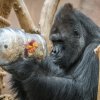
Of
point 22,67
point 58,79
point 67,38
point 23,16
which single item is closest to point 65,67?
point 67,38

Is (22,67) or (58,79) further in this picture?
(58,79)

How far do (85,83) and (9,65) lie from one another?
2.06 feet

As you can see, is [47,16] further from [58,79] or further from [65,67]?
[58,79]

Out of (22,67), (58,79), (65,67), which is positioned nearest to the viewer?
(22,67)

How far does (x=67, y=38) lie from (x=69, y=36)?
0.9 inches

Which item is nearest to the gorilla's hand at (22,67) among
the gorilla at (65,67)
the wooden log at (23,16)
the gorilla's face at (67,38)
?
the gorilla at (65,67)

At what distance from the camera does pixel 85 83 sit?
284 centimetres

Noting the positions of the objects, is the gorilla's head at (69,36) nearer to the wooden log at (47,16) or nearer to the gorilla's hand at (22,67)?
the wooden log at (47,16)

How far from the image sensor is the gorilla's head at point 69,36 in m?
3.18

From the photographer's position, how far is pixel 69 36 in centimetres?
325

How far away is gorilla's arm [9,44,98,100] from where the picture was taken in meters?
2.62

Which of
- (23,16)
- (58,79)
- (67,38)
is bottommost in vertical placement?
(58,79)

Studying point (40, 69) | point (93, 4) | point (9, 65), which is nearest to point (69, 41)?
point (40, 69)

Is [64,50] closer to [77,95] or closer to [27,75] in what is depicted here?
[77,95]
